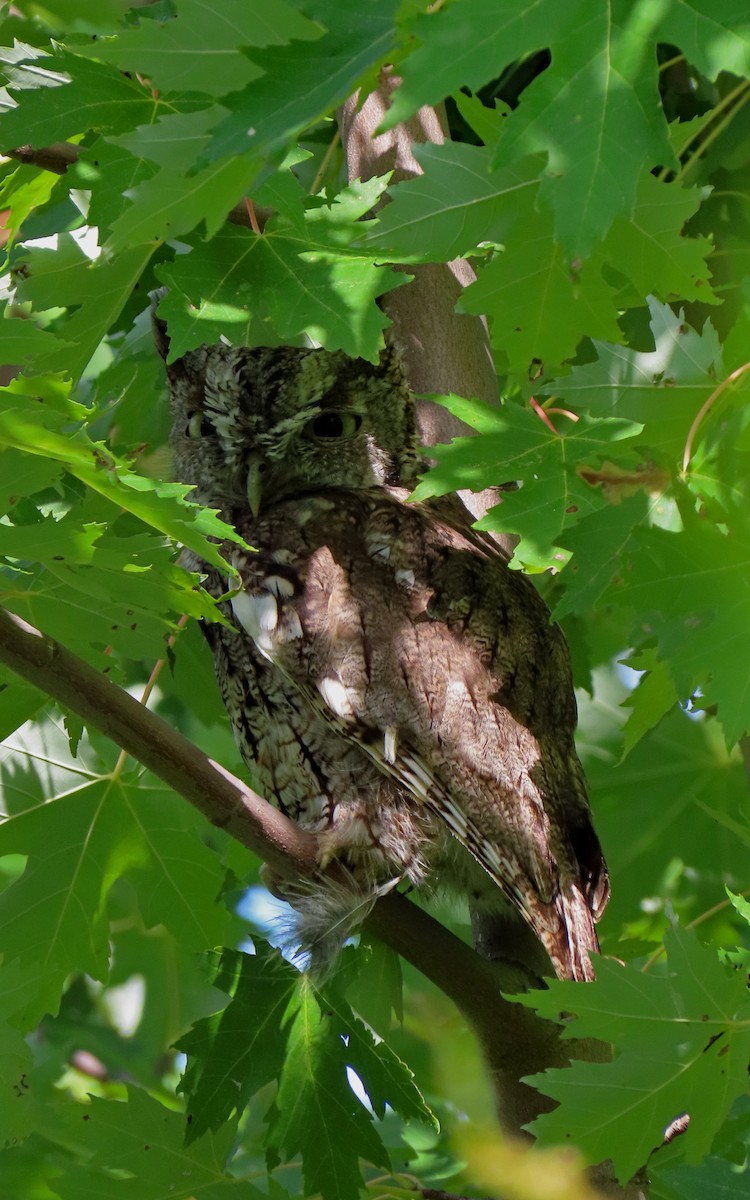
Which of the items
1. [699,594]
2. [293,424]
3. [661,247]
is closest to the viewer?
[699,594]

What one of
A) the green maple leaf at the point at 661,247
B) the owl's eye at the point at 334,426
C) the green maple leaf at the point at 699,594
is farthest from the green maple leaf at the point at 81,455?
the owl's eye at the point at 334,426

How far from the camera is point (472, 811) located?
1.88 meters

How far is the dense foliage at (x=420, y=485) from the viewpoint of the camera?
125cm

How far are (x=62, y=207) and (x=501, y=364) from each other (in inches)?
34.0

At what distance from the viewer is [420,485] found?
5.44ft

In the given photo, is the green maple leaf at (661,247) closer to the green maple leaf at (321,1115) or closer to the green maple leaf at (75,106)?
the green maple leaf at (75,106)

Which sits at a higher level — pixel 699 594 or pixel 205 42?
pixel 205 42

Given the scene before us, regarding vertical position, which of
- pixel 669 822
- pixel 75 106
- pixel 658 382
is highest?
pixel 75 106

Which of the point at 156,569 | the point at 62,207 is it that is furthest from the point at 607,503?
the point at 62,207

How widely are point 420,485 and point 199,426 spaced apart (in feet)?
3.17

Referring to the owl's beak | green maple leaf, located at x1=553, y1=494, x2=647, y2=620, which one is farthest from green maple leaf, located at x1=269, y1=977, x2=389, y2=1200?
the owl's beak

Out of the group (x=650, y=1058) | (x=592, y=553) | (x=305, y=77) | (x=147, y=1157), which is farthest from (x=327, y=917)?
(x=305, y=77)

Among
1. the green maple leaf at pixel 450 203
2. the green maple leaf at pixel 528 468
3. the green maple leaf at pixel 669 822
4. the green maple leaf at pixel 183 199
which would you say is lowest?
the green maple leaf at pixel 669 822

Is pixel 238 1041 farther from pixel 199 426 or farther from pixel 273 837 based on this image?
pixel 199 426
